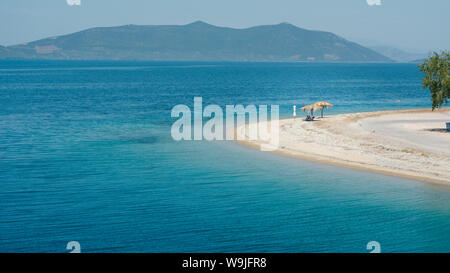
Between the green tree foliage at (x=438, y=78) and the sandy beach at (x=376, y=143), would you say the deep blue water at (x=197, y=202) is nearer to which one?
the sandy beach at (x=376, y=143)

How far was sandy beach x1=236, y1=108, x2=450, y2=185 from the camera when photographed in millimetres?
27047

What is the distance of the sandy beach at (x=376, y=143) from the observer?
27.0m

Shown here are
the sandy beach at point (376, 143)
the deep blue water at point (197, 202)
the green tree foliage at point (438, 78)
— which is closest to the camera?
the deep blue water at point (197, 202)

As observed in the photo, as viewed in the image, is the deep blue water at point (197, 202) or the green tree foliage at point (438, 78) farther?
the green tree foliage at point (438, 78)

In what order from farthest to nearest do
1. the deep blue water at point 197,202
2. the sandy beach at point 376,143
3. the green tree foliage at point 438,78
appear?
the green tree foliage at point 438,78 → the sandy beach at point 376,143 → the deep blue water at point 197,202

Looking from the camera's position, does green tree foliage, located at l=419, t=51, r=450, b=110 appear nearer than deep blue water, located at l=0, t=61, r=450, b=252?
No

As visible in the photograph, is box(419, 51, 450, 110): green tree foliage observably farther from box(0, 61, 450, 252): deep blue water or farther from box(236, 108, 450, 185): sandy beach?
box(0, 61, 450, 252): deep blue water

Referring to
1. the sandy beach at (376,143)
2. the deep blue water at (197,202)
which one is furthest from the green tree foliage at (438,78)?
the deep blue water at (197,202)

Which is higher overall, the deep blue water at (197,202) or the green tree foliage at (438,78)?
the green tree foliage at (438,78)

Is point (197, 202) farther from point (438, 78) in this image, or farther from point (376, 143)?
point (438, 78)

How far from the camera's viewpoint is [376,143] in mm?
33219

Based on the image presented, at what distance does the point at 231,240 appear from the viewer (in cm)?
1656

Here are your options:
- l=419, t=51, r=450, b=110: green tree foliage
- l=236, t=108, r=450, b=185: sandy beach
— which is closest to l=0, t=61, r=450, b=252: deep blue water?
l=236, t=108, r=450, b=185: sandy beach

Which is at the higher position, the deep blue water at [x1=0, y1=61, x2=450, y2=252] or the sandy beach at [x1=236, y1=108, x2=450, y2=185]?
the sandy beach at [x1=236, y1=108, x2=450, y2=185]
